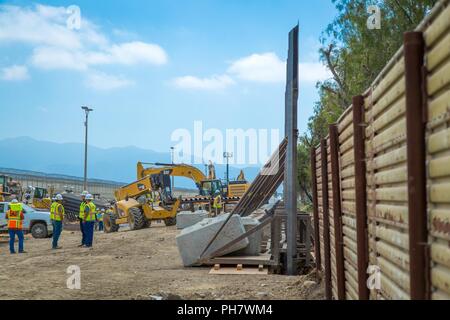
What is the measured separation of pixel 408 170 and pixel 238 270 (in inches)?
335

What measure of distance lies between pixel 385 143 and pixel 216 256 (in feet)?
27.6

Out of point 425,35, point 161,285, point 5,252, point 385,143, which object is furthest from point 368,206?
point 5,252

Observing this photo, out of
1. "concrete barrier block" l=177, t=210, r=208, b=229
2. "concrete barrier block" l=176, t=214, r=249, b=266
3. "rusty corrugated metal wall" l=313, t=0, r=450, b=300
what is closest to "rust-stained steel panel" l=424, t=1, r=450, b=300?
"rusty corrugated metal wall" l=313, t=0, r=450, b=300

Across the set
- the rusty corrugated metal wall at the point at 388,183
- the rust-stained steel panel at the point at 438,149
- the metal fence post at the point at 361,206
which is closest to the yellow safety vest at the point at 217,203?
the metal fence post at the point at 361,206

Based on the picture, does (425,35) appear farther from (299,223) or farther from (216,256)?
(299,223)

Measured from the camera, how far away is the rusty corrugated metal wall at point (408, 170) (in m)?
2.41

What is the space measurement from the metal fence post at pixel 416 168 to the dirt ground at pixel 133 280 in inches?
179

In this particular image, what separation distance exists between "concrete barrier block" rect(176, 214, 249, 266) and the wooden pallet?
1.27 ft

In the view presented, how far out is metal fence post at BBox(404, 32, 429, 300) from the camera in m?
2.63

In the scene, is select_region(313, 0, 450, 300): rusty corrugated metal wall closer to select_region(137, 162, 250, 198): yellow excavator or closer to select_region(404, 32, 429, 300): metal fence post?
select_region(404, 32, 429, 300): metal fence post

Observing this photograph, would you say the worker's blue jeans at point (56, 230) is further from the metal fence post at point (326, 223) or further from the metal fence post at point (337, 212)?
the metal fence post at point (337, 212)

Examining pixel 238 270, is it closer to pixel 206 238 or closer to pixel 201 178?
pixel 206 238

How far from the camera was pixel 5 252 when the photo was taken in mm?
17531

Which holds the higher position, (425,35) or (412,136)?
(425,35)
